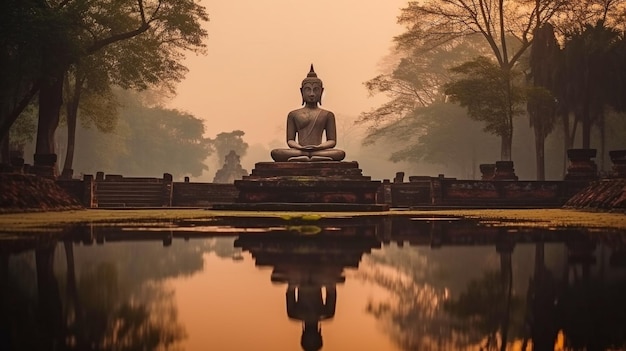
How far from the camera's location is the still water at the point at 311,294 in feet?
12.1

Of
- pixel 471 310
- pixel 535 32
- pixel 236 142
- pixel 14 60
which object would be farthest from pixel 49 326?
pixel 236 142

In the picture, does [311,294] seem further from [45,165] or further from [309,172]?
[45,165]

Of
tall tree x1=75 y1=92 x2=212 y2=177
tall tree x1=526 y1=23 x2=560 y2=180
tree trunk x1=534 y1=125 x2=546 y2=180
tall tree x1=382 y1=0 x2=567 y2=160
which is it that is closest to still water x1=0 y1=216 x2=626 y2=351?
tree trunk x1=534 y1=125 x2=546 y2=180

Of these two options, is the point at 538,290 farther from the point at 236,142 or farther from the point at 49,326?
the point at 236,142

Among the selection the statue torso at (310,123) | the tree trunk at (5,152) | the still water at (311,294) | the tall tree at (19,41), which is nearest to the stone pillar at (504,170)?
the statue torso at (310,123)

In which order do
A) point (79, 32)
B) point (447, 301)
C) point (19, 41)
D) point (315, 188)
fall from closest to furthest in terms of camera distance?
point (447, 301) → point (19, 41) → point (315, 188) → point (79, 32)

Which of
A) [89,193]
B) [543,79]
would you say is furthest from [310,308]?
[543,79]

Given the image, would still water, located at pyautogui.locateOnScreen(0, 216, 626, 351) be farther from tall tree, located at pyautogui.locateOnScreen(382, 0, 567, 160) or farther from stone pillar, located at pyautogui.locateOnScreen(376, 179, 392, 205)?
tall tree, located at pyautogui.locateOnScreen(382, 0, 567, 160)

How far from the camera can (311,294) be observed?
16.9 feet

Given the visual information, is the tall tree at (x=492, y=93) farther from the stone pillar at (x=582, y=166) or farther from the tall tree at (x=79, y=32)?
the tall tree at (x=79, y=32)

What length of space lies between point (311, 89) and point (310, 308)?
22005 mm

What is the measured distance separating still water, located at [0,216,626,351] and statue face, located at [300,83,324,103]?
16.9 m

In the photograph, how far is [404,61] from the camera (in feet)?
192

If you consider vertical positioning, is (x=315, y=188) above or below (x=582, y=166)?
below
